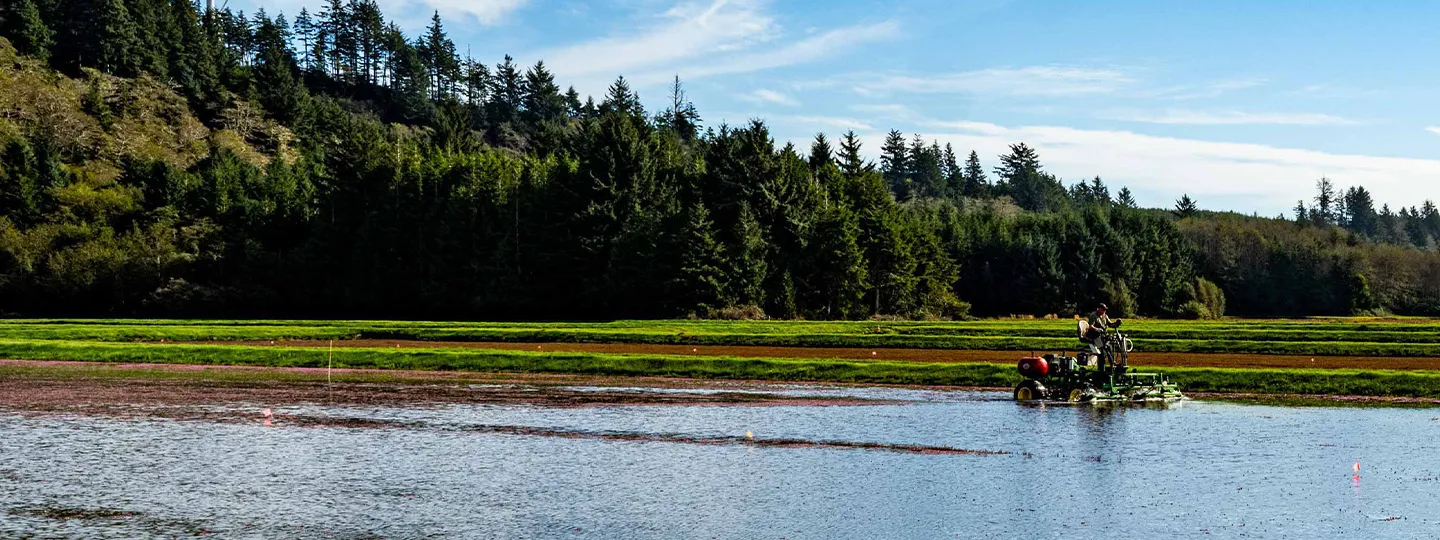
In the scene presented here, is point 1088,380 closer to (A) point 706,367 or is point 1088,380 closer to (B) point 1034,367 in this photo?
(B) point 1034,367

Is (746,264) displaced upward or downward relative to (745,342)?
upward

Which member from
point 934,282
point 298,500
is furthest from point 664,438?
point 934,282

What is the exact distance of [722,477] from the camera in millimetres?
22469

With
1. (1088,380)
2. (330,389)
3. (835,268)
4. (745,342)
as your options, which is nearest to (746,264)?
(835,268)

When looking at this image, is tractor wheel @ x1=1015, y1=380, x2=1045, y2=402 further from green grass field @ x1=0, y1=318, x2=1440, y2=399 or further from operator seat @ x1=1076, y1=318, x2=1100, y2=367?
green grass field @ x1=0, y1=318, x2=1440, y2=399

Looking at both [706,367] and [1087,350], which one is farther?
[706,367]

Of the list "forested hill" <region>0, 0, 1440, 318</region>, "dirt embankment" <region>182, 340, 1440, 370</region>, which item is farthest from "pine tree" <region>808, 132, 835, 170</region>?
"dirt embankment" <region>182, 340, 1440, 370</region>

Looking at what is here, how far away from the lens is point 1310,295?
5920 inches

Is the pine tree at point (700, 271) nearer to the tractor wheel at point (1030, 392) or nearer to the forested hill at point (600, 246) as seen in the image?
the forested hill at point (600, 246)

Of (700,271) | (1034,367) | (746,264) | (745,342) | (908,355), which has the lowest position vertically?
(908,355)

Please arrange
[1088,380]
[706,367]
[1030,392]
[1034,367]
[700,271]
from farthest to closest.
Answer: [700,271] < [706,367] < [1030,392] < [1088,380] < [1034,367]

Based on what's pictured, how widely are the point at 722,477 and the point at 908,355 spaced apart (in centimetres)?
3602

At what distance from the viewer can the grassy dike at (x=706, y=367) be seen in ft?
134

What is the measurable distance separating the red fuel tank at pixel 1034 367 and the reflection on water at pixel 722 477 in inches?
137
